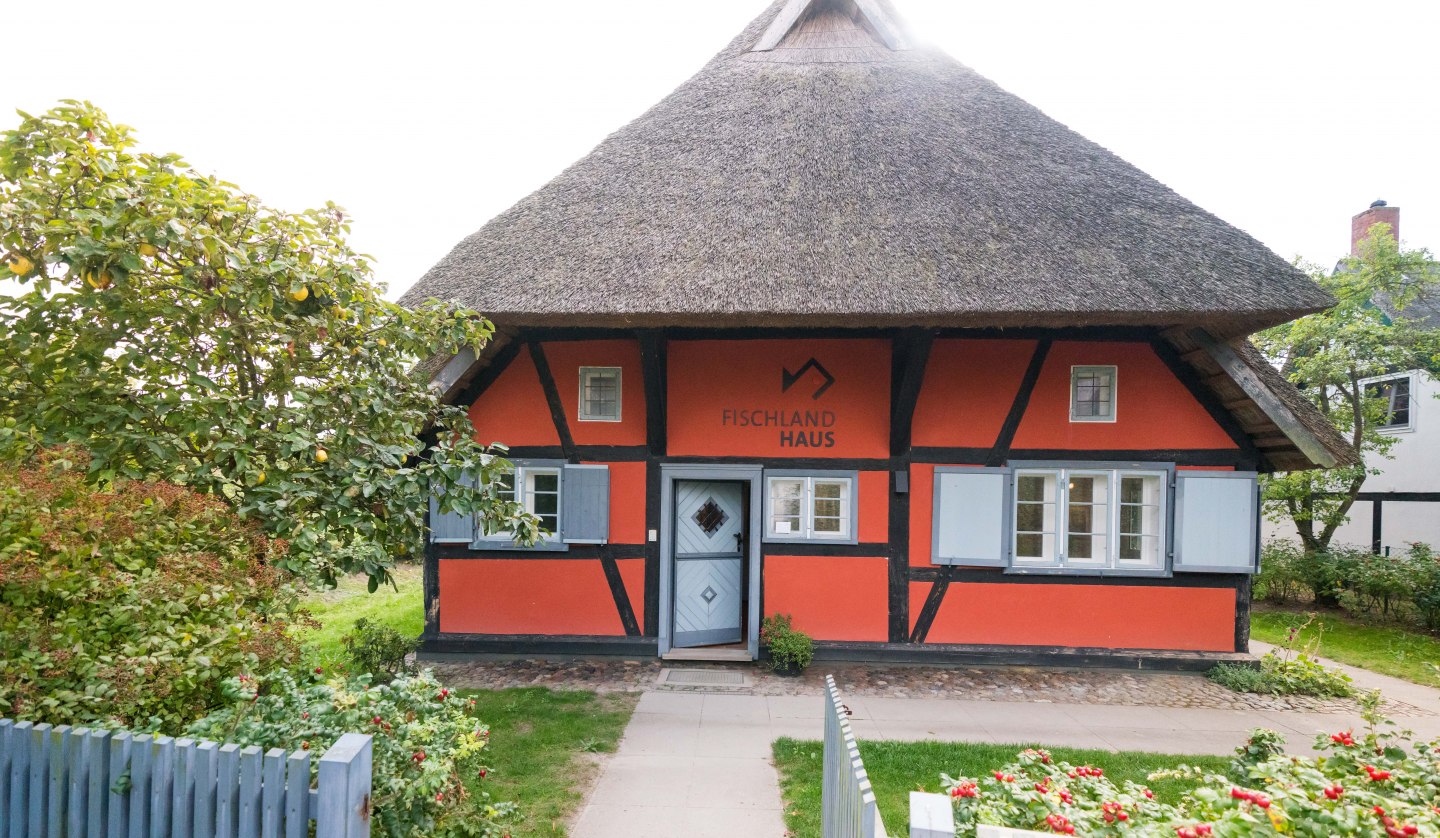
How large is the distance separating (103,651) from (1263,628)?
10959mm

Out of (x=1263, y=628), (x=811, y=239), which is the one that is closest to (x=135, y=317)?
(x=811, y=239)

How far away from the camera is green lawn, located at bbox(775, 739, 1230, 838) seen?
3500 millimetres

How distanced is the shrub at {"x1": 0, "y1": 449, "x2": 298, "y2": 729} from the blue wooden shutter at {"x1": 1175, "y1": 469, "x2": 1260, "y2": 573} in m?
7.08

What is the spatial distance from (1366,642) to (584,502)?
931 cm

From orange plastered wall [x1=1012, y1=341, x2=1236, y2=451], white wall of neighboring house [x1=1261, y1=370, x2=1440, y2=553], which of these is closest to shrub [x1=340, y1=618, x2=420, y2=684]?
orange plastered wall [x1=1012, y1=341, x2=1236, y2=451]

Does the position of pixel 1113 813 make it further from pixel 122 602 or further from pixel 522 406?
pixel 522 406

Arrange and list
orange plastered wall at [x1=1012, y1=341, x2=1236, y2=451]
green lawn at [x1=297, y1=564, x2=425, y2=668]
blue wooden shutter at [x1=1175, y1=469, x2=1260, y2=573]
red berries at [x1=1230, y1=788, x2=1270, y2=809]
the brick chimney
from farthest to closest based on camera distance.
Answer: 1. the brick chimney
2. green lawn at [x1=297, y1=564, x2=425, y2=668]
3. orange plastered wall at [x1=1012, y1=341, x2=1236, y2=451]
4. blue wooden shutter at [x1=1175, y1=469, x2=1260, y2=573]
5. red berries at [x1=1230, y1=788, x2=1270, y2=809]

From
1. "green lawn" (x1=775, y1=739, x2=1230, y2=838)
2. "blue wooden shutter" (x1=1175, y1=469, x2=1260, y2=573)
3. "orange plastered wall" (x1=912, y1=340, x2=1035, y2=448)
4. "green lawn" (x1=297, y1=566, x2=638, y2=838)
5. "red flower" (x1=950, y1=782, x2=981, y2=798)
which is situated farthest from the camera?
"orange plastered wall" (x1=912, y1=340, x2=1035, y2=448)

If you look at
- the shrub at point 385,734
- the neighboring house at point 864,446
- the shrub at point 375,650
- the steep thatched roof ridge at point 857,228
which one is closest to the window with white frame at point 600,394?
the neighboring house at point 864,446

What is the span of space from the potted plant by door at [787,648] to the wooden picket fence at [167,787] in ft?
13.9

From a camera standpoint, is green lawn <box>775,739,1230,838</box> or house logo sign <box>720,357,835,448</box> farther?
house logo sign <box>720,357,835,448</box>

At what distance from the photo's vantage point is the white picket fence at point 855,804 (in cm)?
147

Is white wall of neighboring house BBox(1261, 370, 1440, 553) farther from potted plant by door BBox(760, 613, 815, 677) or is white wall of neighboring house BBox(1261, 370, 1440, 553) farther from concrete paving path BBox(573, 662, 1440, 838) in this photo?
potted plant by door BBox(760, 613, 815, 677)

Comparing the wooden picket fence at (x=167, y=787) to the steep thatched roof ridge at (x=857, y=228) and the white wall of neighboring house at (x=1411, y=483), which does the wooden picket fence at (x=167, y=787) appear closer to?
the steep thatched roof ridge at (x=857, y=228)
